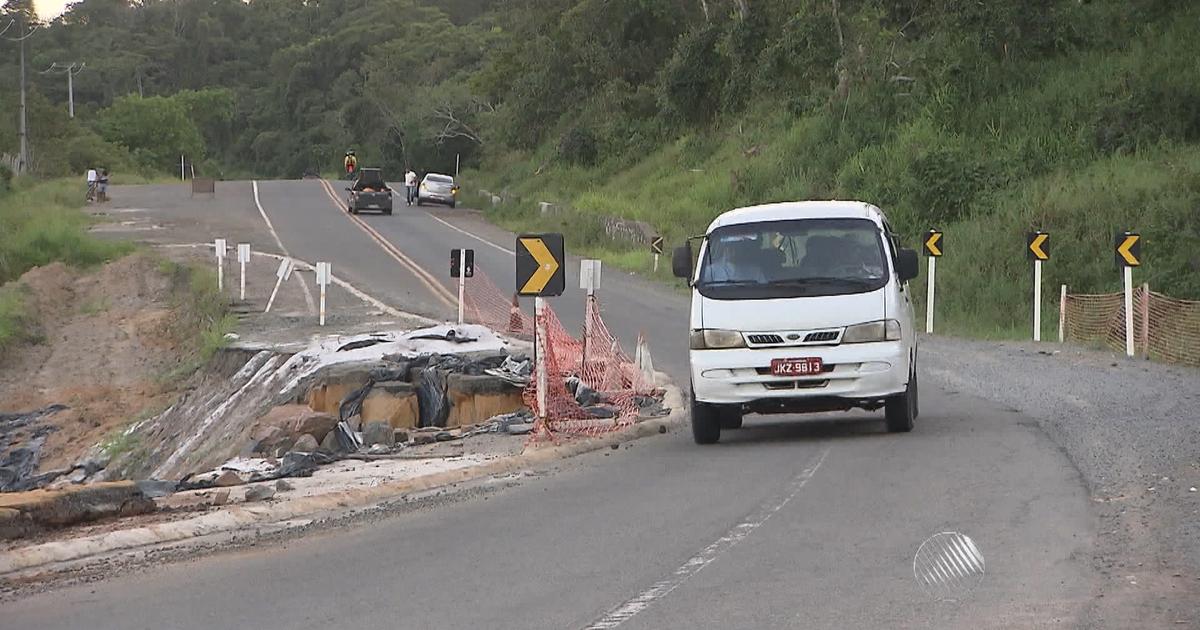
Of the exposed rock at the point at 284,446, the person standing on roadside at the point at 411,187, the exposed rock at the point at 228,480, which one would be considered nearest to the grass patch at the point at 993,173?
the person standing on roadside at the point at 411,187

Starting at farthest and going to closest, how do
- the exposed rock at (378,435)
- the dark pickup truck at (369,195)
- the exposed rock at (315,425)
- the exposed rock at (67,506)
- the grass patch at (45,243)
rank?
1. the dark pickup truck at (369,195)
2. the grass patch at (45,243)
3. the exposed rock at (315,425)
4. the exposed rock at (378,435)
5. the exposed rock at (67,506)

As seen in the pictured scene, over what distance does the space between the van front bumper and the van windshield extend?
578 mm

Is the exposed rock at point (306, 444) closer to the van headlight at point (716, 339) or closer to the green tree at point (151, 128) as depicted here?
the van headlight at point (716, 339)

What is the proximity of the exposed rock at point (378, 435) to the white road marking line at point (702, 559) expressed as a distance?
6.76m

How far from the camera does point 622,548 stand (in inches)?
399

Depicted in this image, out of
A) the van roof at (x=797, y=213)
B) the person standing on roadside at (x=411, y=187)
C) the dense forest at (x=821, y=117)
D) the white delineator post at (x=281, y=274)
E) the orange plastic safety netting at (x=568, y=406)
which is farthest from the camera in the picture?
the person standing on roadside at (x=411, y=187)

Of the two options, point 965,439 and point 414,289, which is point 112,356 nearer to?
point 414,289

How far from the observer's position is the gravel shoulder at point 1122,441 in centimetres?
847

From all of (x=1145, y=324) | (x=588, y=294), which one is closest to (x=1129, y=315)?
(x=1145, y=324)

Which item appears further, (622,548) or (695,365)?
(695,365)

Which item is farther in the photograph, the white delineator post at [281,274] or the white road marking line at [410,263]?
the white road marking line at [410,263]

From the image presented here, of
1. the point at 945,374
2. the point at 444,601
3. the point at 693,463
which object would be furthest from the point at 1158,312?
the point at 444,601

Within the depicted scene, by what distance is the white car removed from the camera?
70.6m

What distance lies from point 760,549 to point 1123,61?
39.2 metres
